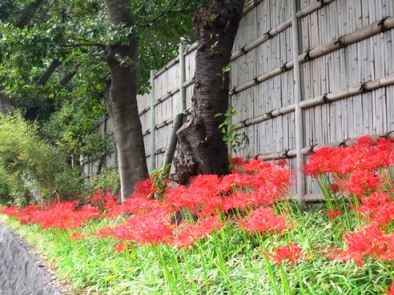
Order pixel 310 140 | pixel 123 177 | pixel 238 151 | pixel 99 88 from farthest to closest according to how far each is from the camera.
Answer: pixel 99 88, pixel 123 177, pixel 238 151, pixel 310 140

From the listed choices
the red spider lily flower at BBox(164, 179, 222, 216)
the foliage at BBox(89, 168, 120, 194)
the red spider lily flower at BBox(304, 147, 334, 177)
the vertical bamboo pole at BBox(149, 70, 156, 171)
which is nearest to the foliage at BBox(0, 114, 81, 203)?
the foliage at BBox(89, 168, 120, 194)

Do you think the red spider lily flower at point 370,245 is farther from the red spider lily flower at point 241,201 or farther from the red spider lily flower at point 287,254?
the red spider lily flower at point 241,201

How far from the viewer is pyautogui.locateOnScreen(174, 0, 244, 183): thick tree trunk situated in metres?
5.36

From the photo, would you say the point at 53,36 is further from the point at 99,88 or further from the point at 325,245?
the point at 325,245

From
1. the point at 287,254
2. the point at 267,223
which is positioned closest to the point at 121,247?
the point at 267,223

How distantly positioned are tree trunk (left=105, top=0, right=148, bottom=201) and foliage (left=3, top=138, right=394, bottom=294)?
104 inches

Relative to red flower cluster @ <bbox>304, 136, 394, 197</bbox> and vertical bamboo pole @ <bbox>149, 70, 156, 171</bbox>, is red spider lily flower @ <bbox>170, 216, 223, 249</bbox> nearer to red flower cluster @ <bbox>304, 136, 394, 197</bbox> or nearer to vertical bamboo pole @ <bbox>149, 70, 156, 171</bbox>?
red flower cluster @ <bbox>304, 136, 394, 197</bbox>

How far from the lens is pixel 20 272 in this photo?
6.76 m

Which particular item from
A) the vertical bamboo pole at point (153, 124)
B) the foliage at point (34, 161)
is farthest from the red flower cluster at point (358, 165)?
the foliage at point (34, 161)

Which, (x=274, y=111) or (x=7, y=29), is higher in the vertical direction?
(x=7, y=29)

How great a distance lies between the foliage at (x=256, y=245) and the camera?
2318 mm

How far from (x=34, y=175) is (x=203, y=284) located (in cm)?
720

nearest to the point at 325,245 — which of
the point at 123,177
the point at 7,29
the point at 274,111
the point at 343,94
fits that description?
the point at 343,94

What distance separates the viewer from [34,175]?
9758 mm
